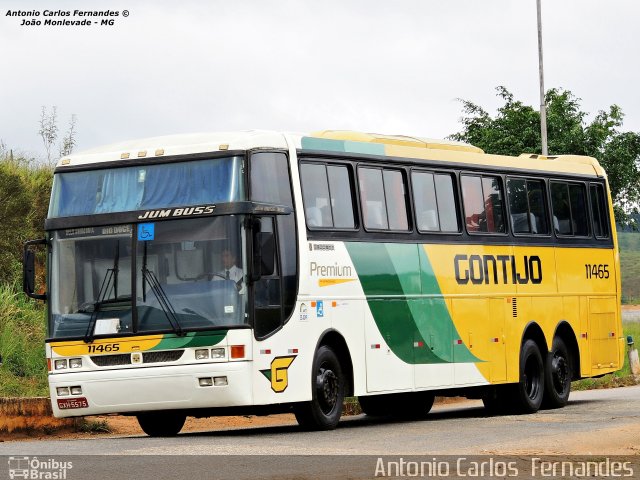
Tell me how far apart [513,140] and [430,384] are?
1305 inches

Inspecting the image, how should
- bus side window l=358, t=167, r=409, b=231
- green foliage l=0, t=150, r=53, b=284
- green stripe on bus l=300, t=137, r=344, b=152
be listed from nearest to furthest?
green stripe on bus l=300, t=137, r=344, b=152
bus side window l=358, t=167, r=409, b=231
green foliage l=0, t=150, r=53, b=284

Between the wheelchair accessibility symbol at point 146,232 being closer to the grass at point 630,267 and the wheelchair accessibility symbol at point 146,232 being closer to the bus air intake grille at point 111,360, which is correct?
→ the bus air intake grille at point 111,360

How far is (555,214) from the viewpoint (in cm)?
2488

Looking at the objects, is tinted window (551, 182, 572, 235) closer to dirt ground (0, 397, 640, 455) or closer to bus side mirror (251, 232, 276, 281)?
dirt ground (0, 397, 640, 455)

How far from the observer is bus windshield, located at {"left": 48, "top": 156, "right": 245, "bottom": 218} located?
17750mm

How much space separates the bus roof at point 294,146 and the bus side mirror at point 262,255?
1.08 meters

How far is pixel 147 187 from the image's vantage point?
18109mm

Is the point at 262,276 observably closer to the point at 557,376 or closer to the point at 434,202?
the point at 434,202

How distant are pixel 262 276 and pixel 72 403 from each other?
2.63 meters

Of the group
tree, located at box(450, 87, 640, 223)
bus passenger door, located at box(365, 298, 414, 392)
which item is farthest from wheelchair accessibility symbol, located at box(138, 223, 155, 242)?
tree, located at box(450, 87, 640, 223)

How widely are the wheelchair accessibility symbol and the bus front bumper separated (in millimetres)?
1483

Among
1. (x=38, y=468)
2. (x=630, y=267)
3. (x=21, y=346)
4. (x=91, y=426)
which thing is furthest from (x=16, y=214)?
(x=630, y=267)

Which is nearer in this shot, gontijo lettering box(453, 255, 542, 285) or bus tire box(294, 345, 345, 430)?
bus tire box(294, 345, 345, 430)

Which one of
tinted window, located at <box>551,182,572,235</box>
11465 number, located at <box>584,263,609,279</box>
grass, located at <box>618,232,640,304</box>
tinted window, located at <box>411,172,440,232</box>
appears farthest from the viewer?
grass, located at <box>618,232,640,304</box>
